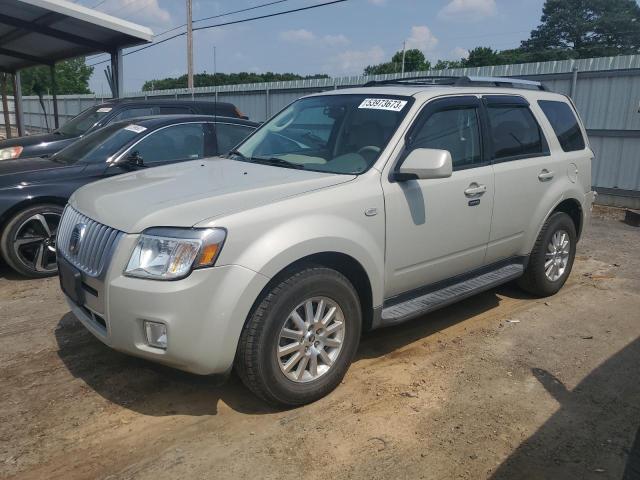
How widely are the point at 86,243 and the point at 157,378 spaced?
1031 mm

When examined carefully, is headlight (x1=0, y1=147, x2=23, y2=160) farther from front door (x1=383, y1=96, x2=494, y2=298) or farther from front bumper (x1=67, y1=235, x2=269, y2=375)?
front door (x1=383, y1=96, x2=494, y2=298)

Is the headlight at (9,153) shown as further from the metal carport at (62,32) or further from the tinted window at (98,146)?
the metal carport at (62,32)

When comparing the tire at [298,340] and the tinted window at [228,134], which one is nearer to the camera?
the tire at [298,340]

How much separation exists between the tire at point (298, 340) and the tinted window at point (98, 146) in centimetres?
387

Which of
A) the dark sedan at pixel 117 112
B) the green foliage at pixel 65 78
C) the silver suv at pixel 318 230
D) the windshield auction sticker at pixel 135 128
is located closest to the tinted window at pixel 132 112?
the dark sedan at pixel 117 112

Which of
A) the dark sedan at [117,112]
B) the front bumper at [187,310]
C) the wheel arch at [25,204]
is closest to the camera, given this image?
the front bumper at [187,310]

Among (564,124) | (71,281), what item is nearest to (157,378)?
(71,281)

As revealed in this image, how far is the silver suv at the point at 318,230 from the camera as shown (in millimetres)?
2850

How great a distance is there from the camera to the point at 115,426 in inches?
122

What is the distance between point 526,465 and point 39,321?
3897mm

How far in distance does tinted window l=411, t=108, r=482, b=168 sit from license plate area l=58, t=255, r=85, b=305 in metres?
2.33

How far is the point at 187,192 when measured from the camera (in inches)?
128

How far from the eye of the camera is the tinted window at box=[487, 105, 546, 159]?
4496 millimetres

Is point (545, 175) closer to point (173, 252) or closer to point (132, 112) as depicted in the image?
point (173, 252)
